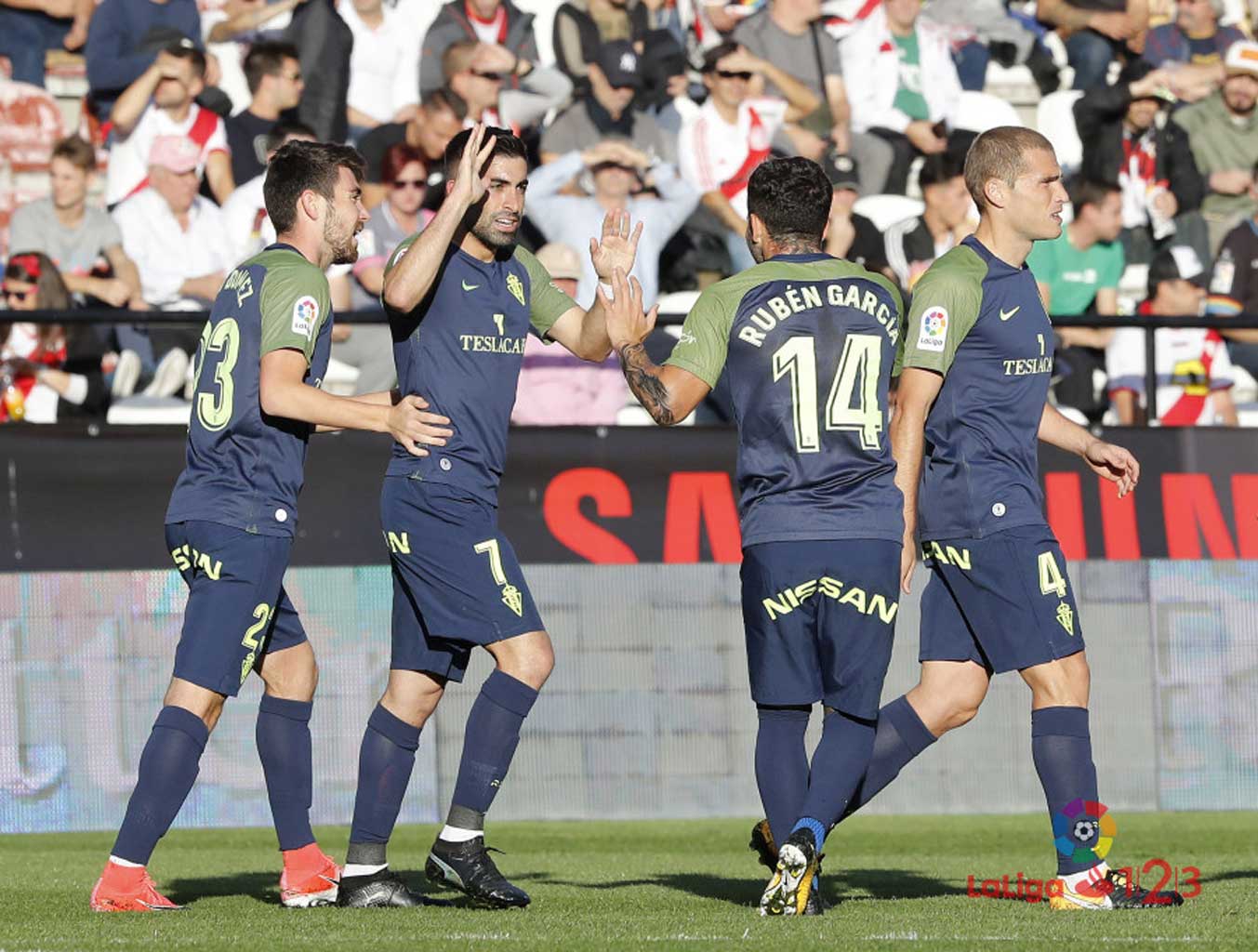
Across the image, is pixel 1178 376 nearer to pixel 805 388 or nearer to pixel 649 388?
pixel 805 388

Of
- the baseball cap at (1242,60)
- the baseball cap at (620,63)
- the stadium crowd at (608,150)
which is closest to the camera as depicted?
the stadium crowd at (608,150)

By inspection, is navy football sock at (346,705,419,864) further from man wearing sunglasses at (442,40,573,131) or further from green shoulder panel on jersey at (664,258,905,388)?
man wearing sunglasses at (442,40,573,131)

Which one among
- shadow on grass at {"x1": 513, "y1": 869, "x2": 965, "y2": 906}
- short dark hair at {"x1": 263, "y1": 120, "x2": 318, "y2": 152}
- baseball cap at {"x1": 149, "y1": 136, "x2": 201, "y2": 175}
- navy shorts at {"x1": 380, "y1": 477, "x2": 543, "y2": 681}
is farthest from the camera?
short dark hair at {"x1": 263, "y1": 120, "x2": 318, "y2": 152}

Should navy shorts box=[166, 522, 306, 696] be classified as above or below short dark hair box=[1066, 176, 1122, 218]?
below

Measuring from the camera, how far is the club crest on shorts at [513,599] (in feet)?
20.0

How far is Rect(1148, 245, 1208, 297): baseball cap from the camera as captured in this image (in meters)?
12.1

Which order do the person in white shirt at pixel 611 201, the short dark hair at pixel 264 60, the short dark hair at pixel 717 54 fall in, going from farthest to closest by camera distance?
1. the short dark hair at pixel 717 54
2. the short dark hair at pixel 264 60
3. the person in white shirt at pixel 611 201

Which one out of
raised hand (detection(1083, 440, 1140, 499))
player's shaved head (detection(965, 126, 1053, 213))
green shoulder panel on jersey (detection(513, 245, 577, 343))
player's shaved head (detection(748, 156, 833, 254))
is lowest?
raised hand (detection(1083, 440, 1140, 499))

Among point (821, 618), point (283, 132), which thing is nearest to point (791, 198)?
point (821, 618)

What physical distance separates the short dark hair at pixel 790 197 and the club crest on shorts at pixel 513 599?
4.32 ft

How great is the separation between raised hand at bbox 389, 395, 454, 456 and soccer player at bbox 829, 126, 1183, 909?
1338mm

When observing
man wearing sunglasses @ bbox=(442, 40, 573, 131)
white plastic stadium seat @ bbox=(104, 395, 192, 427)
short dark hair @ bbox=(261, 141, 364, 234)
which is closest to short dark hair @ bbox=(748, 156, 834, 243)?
short dark hair @ bbox=(261, 141, 364, 234)

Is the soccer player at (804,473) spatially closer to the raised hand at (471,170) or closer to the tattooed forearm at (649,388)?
the tattooed forearm at (649,388)

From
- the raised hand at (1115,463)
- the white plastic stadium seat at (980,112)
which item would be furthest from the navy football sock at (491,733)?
the white plastic stadium seat at (980,112)
